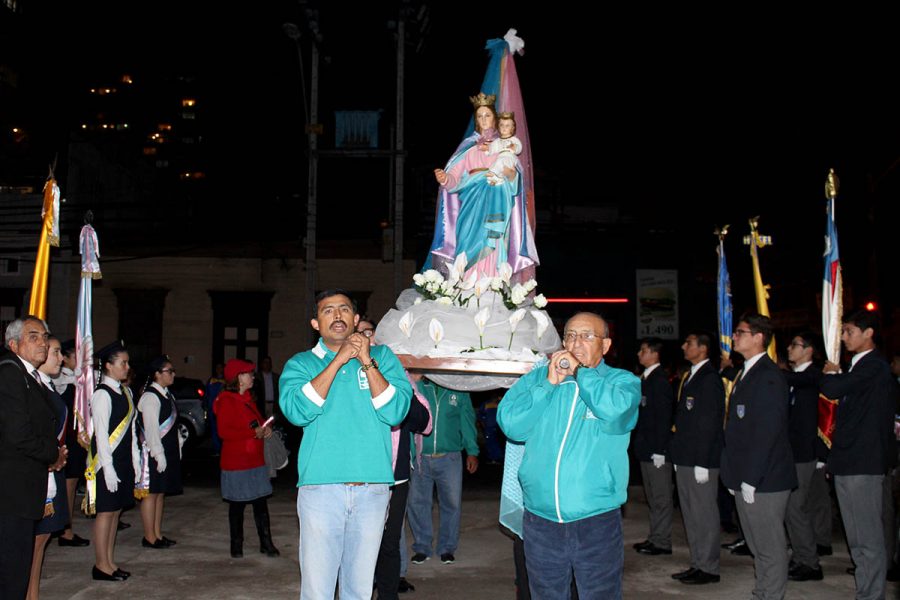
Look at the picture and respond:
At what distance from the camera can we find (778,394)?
20.7 feet

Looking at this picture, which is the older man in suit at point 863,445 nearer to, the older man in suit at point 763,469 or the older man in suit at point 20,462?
the older man in suit at point 763,469

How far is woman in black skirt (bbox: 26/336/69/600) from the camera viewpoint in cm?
578

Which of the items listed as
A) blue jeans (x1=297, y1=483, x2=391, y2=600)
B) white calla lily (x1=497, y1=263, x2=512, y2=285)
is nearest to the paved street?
white calla lily (x1=497, y1=263, x2=512, y2=285)

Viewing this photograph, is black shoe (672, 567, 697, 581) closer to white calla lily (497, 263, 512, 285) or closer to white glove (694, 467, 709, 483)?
white glove (694, 467, 709, 483)

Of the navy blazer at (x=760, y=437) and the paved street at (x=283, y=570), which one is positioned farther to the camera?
the paved street at (x=283, y=570)

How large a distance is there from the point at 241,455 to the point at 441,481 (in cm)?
196

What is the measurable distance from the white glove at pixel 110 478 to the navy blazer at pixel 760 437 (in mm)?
5026

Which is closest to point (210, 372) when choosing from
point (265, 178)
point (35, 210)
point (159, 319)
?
point (159, 319)

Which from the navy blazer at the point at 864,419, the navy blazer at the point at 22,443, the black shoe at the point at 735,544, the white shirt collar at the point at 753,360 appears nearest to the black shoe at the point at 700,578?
the black shoe at the point at 735,544

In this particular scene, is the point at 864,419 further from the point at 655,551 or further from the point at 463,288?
the point at 463,288

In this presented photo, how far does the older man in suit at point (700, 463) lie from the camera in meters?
7.50

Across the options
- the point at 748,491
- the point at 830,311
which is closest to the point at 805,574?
the point at 748,491

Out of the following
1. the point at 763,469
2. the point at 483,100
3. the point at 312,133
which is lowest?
the point at 763,469

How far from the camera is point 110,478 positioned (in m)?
7.31
